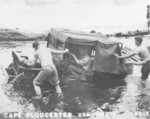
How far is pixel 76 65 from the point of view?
24.3 ft

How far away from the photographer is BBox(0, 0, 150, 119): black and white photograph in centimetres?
621

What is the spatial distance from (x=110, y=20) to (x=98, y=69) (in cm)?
182

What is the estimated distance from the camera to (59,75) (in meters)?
7.37

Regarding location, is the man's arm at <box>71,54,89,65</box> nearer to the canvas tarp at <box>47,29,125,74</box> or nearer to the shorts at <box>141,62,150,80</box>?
the canvas tarp at <box>47,29,125,74</box>

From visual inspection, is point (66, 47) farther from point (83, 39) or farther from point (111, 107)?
point (111, 107)

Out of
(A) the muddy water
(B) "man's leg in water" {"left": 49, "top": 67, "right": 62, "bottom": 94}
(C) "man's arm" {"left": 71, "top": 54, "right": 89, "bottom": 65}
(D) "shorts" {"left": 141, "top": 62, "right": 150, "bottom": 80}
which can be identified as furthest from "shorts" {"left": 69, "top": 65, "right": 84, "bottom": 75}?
(D) "shorts" {"left": 141, "top": 62, "right": 150, "bottom": 80}

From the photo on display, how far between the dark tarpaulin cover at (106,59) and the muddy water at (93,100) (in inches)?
24.6

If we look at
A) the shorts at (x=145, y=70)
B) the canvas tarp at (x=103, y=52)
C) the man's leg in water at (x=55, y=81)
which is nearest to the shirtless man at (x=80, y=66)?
the canvas tarp at (x=103, y=52)

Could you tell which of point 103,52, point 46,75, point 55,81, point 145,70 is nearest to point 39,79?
point 46,75

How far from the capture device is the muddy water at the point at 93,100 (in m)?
5.91

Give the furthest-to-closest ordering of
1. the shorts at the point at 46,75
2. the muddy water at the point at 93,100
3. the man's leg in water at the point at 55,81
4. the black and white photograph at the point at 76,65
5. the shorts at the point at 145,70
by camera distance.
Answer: the shorts at the point at 145,70
the man's leg in water at the point at 55,81
the shorts at the point at 46,75
the black and white photograph at the point at 76,65
the muddy water at the point at 93,100

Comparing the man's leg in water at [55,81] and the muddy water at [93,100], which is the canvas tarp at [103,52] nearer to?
the muddy water at [93,100]

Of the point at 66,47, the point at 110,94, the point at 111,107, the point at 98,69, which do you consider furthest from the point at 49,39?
the point at 111,107

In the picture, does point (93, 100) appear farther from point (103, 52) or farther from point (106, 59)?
point (103, 52)
